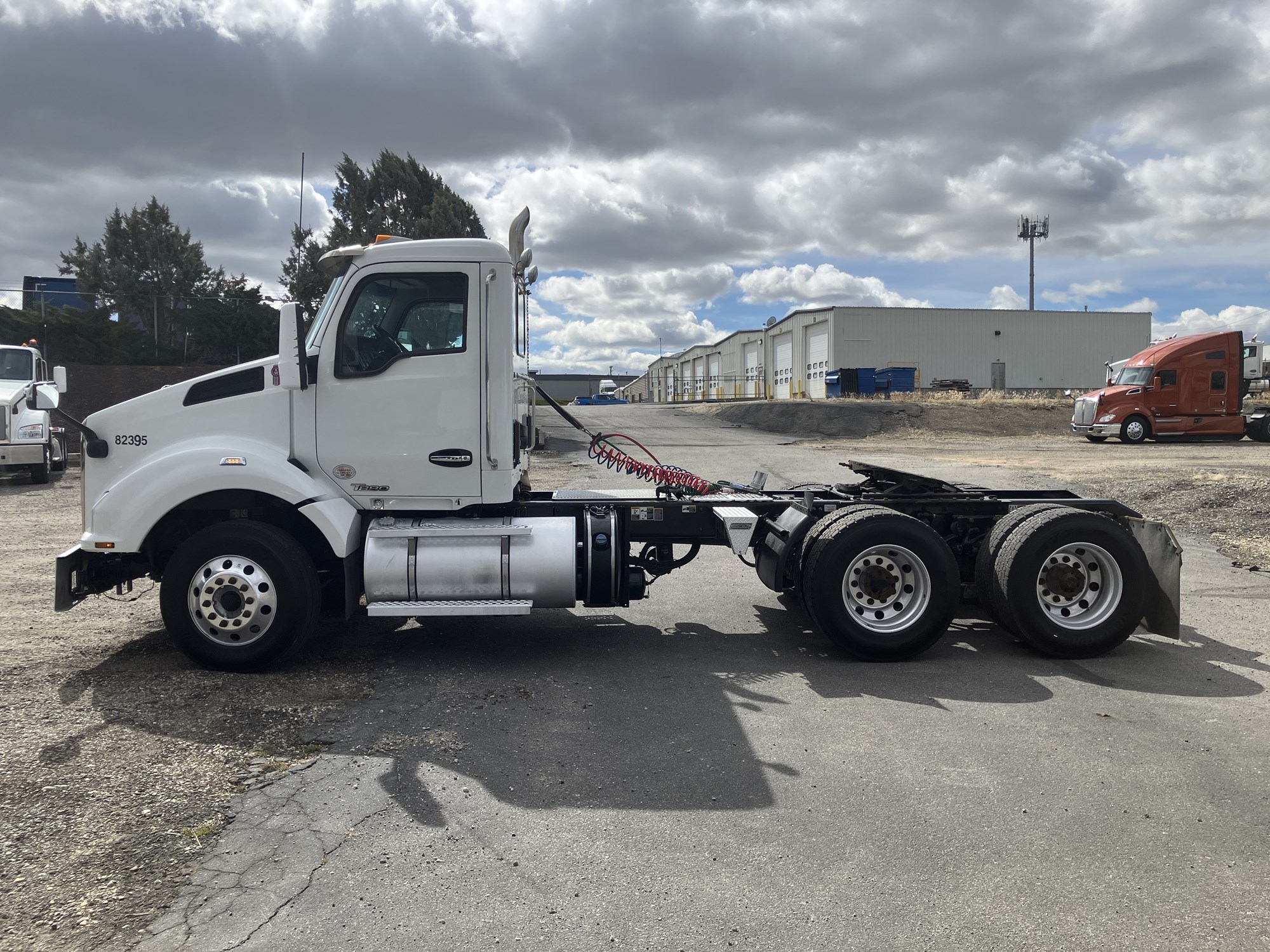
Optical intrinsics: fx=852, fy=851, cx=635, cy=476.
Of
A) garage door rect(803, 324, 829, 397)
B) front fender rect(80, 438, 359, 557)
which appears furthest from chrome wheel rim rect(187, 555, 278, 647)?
garage door rect(803, 324, 829, 397)

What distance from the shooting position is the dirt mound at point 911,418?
31.8 metres

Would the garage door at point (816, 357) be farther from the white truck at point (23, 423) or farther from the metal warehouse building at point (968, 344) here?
the white truck at point (23, 423)

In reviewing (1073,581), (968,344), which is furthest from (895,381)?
(1073,581)

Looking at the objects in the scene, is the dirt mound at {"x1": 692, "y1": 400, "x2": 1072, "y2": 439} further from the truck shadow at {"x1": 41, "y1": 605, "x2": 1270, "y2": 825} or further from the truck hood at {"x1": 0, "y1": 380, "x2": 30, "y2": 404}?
the truck shadow at {"x1": 41, "y1": 605, "x2": 1270, "y2": 825}

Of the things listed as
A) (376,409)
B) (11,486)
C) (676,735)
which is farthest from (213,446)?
(11,486)

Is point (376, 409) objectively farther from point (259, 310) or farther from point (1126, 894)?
point (259, 310)

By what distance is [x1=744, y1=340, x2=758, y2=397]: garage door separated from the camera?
7050 centimetres

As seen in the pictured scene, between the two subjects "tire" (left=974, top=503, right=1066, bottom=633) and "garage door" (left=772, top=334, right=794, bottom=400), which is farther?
"garage door" (left=772, top=334, right=794, bottom=400)

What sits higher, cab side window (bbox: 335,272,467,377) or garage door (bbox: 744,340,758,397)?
garage door (bbox: 744,340,758,397)

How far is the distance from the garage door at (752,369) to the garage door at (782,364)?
12.7 feet

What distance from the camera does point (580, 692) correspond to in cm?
534

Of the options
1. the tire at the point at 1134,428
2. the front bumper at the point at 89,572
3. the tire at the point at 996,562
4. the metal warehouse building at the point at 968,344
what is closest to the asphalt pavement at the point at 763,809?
the tire at the point at 996,562

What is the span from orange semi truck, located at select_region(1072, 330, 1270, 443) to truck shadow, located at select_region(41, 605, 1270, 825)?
22.7m

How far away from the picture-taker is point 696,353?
3708 inches
